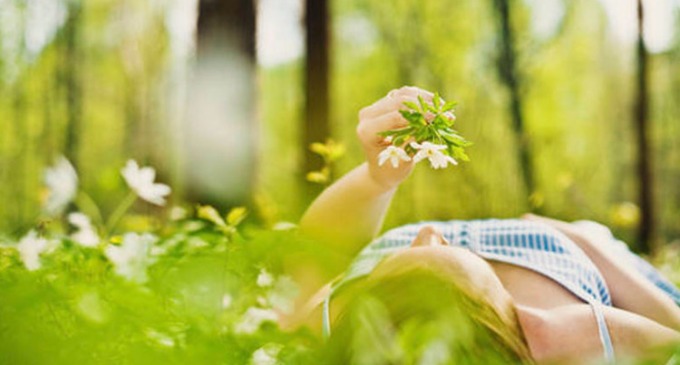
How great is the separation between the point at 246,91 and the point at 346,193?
2.55 metres

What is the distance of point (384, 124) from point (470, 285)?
40cm

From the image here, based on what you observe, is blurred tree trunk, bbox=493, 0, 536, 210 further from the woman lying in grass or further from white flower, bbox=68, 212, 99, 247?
white flower, bbox=68, 212, 99, 247

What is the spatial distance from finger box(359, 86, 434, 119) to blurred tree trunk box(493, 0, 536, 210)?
33.4 feet

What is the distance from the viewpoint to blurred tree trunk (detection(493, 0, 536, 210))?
1217 centimetres

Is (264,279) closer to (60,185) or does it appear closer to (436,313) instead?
(60,185)

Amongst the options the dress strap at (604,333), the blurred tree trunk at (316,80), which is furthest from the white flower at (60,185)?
the blurred tree trunk at (316,80)

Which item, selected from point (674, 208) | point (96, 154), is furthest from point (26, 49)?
point (674, 208)

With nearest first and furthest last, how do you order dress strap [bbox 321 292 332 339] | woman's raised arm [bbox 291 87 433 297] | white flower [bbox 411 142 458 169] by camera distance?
white flower [bbox 411 142 458 169] → dress strap [bbox 321 292 332 339] → woman's raised arm [bbox 291 87 433 297]

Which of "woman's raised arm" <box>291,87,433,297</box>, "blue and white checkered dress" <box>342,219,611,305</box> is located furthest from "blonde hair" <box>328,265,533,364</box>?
"blue and white checkered dress" <box>342,219,611,305</box>

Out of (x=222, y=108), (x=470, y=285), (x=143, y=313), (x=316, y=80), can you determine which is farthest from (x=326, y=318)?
(x=316, y=80)

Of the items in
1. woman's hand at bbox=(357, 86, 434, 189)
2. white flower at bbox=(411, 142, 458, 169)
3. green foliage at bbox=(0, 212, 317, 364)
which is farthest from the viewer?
woman's hand at bbox=(357, 86, 434, 189)

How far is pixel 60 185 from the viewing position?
167cm

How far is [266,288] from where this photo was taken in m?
1.70

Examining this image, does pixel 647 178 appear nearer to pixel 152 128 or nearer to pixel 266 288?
pixel 266 288
